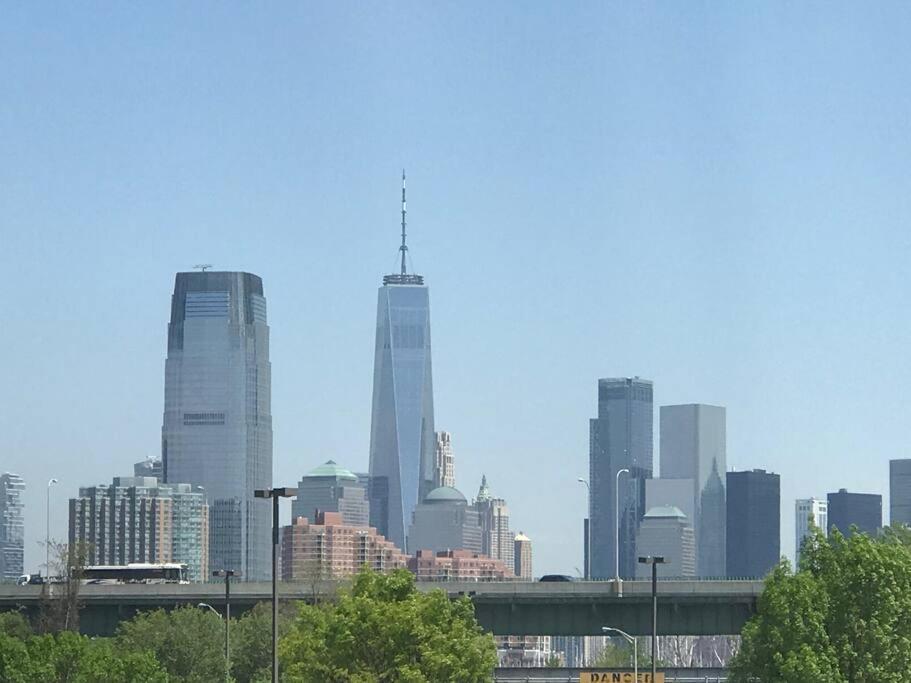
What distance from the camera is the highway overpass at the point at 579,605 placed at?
134875mm

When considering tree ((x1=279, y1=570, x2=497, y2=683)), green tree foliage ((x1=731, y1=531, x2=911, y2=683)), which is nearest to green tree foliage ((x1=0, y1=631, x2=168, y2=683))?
tree ((x1=279, y1=570, x2=497, y2=683))

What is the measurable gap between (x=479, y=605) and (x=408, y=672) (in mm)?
59885

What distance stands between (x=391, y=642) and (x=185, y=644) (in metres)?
45.5

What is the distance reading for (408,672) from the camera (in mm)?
80188

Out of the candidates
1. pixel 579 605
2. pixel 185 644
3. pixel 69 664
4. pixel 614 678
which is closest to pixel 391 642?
pixel 69 664

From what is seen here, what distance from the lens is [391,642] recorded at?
81.8 meters

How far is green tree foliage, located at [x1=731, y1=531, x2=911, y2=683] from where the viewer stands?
87.7 metres

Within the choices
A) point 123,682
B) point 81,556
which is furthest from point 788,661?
point 81,556

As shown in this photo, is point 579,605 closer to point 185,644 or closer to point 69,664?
point 185,644

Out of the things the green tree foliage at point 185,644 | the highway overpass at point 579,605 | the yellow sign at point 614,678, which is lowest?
the yellow sign at point 614,678

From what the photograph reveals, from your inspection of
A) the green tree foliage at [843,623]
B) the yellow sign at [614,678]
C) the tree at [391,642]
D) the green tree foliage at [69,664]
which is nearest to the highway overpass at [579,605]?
the yellow sign at [614,678]

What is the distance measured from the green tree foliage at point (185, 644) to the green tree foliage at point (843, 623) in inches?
1700

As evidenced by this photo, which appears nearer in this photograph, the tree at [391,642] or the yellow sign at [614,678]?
the tree at [391,642]

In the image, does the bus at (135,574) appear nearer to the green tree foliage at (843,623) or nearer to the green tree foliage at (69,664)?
the green tree foliage at (69,664)
